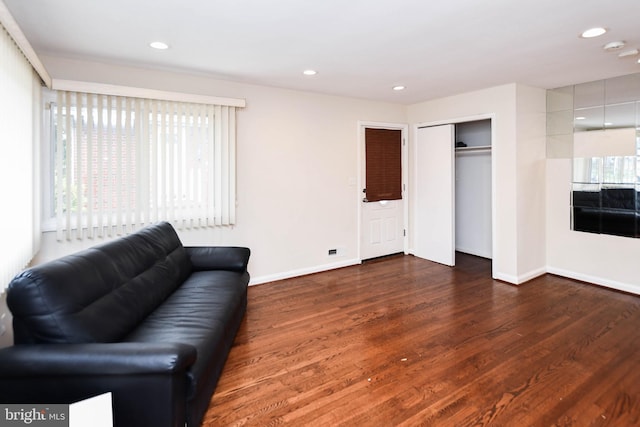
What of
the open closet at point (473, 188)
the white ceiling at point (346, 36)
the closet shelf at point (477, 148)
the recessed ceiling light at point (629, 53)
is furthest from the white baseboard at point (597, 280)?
the recessed ceiling light at point (629, 53)

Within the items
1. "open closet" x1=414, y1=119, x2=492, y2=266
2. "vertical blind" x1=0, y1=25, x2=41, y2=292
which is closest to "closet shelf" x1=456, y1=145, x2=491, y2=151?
"open closet" x1=414, y1=119, x2=492, y2=266

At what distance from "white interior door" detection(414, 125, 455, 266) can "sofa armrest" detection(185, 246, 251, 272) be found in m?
3.10

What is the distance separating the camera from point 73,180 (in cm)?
323

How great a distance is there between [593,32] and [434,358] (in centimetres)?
273

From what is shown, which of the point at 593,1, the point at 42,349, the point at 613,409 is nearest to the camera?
the point at 42,349

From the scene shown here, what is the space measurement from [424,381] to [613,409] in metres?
1.02

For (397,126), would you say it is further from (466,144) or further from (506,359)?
(506,359)

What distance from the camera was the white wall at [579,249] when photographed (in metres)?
3.99

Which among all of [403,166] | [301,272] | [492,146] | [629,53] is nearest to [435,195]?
[403,166]

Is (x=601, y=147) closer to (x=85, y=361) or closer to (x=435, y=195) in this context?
(x=435, y=195)

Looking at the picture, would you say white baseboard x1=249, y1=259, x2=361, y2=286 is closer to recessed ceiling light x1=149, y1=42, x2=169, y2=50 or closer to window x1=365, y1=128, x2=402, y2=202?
window x1=365, y1=128, x2=402, y2=202

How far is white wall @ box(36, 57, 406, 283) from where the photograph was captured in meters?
4.11

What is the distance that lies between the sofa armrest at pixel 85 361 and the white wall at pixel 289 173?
2.42m

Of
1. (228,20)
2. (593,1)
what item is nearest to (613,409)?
(593,1)
